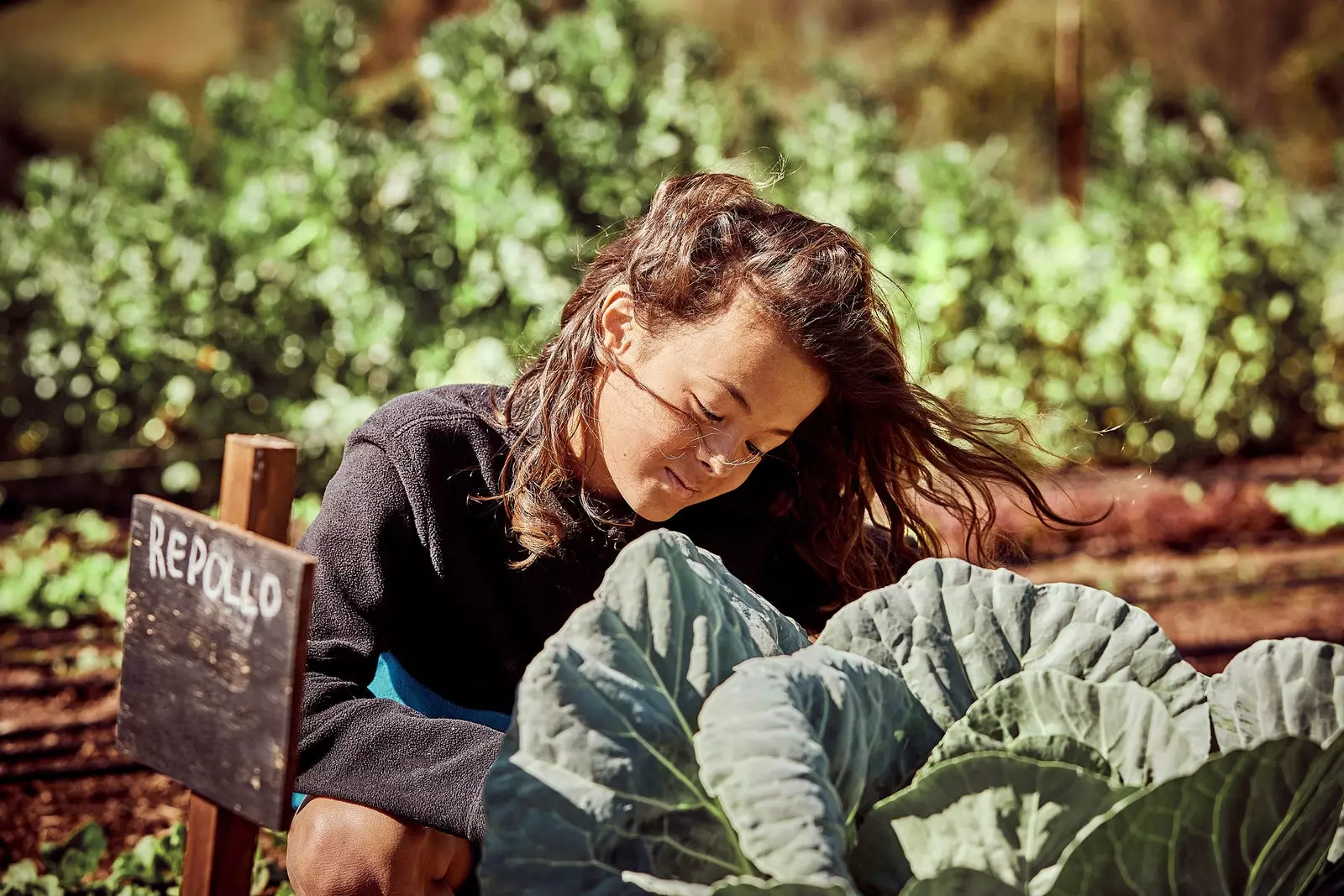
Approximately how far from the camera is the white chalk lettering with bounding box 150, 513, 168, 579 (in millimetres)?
1396

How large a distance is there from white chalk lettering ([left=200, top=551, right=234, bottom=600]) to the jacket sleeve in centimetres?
13

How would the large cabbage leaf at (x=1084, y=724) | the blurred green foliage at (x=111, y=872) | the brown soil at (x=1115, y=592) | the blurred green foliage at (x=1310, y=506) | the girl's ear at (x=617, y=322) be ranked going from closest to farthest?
the large cabbage leaf at (x=1084, y=724)
the girl's ear at (x=617, y=322)
the blurred green foliage at (x=111, y=872)
the brown soil at (x=1115, y=592)
the blurred green foliage at (x=1310, y=506)

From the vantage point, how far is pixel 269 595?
1.28 meters

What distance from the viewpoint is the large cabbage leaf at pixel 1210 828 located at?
103 cm

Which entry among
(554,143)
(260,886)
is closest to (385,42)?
(554,143)

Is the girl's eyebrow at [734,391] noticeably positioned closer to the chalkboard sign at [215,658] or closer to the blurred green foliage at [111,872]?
the chalkboard sign at [215,658]

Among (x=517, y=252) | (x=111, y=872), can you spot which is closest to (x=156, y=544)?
(x=111, y=872)

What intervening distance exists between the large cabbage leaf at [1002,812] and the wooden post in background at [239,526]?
2.46 ft

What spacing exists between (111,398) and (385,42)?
12.1 meters

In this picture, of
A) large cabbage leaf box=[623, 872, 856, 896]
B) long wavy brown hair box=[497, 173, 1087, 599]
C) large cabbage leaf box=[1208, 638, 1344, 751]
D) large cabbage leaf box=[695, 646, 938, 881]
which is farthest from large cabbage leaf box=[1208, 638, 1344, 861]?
long wavy brown hair box=[497, 173, 1087, 599]

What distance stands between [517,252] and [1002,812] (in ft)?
13.0

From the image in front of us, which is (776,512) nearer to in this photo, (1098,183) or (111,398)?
(111,398)

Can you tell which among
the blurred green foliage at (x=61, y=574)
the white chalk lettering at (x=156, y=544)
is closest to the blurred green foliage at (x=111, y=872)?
the white chalk lettering at (x=156, y=544)

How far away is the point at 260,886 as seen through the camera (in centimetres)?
217
